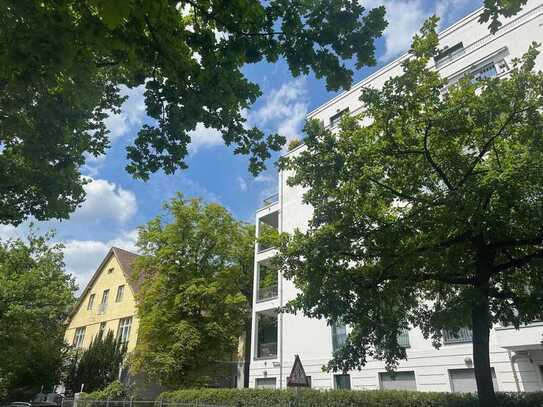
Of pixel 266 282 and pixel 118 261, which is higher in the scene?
pixel 118 261

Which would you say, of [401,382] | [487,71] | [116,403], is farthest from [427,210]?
[116,403]

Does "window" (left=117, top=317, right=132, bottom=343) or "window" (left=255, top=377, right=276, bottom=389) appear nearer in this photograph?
"window" (left=255, top=377, right=276, bottom=389)

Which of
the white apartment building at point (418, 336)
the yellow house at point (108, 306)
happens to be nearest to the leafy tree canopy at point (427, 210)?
the white apartment building at point (418, 336)

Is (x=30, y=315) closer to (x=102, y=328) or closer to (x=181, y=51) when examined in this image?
(x=102, y=328)

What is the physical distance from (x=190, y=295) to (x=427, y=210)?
19.4 metres

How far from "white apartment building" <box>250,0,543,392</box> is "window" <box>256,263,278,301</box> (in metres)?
0.08

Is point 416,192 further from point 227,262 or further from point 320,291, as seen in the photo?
point 227,262

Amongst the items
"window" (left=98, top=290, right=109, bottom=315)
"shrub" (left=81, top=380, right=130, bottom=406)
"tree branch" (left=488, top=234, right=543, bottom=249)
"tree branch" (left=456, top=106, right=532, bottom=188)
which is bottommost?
"shrub" (left=81, top=380, right=130, bottom=406)

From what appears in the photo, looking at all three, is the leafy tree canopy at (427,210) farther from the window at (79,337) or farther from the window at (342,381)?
the window at (79,337)

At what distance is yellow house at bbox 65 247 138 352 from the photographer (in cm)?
3144

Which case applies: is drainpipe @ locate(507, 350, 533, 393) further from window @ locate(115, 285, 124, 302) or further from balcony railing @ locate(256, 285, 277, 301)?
window @ locate(115, 285, 124, 302)

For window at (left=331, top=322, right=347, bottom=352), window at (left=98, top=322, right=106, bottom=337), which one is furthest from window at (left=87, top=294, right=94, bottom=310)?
window at (left=331, top=322, right=347, bottom=352)

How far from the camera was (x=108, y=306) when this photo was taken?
112 ft

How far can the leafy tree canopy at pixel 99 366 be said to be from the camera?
27.8m
